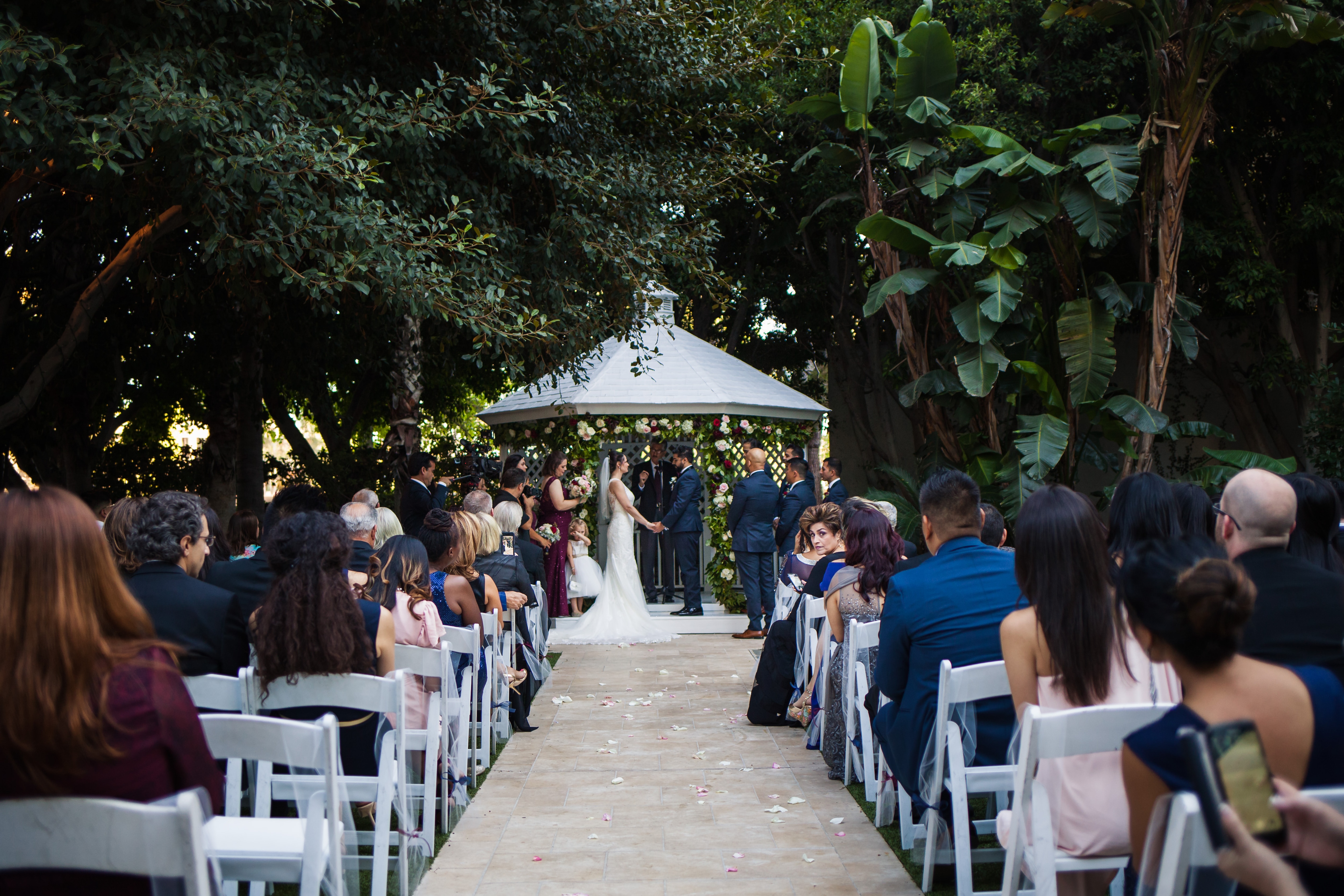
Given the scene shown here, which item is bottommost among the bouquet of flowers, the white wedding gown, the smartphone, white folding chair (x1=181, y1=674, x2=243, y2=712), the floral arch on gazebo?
the white wedding gown

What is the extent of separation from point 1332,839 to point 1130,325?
59.8 ft

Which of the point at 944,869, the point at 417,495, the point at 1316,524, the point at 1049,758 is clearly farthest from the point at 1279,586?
the point at 417,495

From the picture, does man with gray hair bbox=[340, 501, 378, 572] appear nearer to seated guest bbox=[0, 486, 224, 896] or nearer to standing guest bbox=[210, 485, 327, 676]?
standing guest bbox=[210, 485, 327, 676]

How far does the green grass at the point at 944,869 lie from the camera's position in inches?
184

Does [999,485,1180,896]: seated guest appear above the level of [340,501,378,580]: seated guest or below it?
below

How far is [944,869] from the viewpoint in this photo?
188 inches

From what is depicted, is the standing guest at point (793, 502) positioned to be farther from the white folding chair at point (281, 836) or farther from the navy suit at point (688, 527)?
the white folding chair at point (281, 836)

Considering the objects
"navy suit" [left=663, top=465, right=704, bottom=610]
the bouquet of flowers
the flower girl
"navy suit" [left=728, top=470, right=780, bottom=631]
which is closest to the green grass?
"navy suit" [left=728, top=470, right=780, bottom=631]

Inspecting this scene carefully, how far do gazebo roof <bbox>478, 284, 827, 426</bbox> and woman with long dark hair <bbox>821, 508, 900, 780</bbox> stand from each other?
7248mm

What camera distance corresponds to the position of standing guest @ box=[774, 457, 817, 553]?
12180mm

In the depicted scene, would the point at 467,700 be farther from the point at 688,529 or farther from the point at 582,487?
the point at 582,487

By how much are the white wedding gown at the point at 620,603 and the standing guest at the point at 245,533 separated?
5.35 metres

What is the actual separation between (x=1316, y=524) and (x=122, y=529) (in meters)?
5.00

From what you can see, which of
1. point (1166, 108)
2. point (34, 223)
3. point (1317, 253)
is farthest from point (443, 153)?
point (1317, 253)
